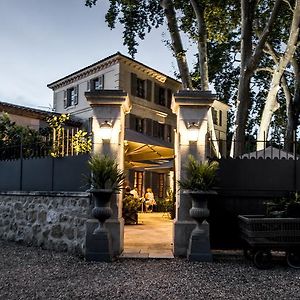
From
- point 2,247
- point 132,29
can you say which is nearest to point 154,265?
point 2,247

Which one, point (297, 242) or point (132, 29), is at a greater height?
point (132, 29)

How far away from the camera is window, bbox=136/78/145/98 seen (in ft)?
80.2

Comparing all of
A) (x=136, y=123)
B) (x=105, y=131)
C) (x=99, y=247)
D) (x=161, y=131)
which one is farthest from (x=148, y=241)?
(x=161, y=131)

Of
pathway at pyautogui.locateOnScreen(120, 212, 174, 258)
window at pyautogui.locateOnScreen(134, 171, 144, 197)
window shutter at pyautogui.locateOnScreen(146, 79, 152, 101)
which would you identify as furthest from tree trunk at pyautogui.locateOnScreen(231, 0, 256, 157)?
window shutter at pyautogui.locateOnScreen(146, 79, 152, 101)

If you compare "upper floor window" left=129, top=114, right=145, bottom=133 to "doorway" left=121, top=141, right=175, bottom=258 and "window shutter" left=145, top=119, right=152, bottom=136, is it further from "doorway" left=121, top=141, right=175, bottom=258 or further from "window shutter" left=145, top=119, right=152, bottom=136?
"doorway" left=121, top=141, right=175, bottom=258

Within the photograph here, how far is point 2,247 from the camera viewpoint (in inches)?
316

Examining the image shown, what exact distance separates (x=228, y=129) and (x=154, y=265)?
28.2 metres

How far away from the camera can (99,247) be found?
22.0ft

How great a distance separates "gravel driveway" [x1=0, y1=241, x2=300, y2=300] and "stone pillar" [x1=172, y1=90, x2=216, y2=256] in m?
0.55

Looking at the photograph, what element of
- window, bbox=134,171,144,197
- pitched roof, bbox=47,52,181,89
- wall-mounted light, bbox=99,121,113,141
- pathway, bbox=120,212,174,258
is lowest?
pathway, bbox=120,212,174,258

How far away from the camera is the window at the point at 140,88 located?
24453 mm

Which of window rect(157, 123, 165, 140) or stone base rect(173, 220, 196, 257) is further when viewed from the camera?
window rect(157, 123, 165, 140)

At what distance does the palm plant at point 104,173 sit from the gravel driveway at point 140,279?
4.39 ft

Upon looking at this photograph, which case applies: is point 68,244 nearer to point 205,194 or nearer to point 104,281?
point 104,281
